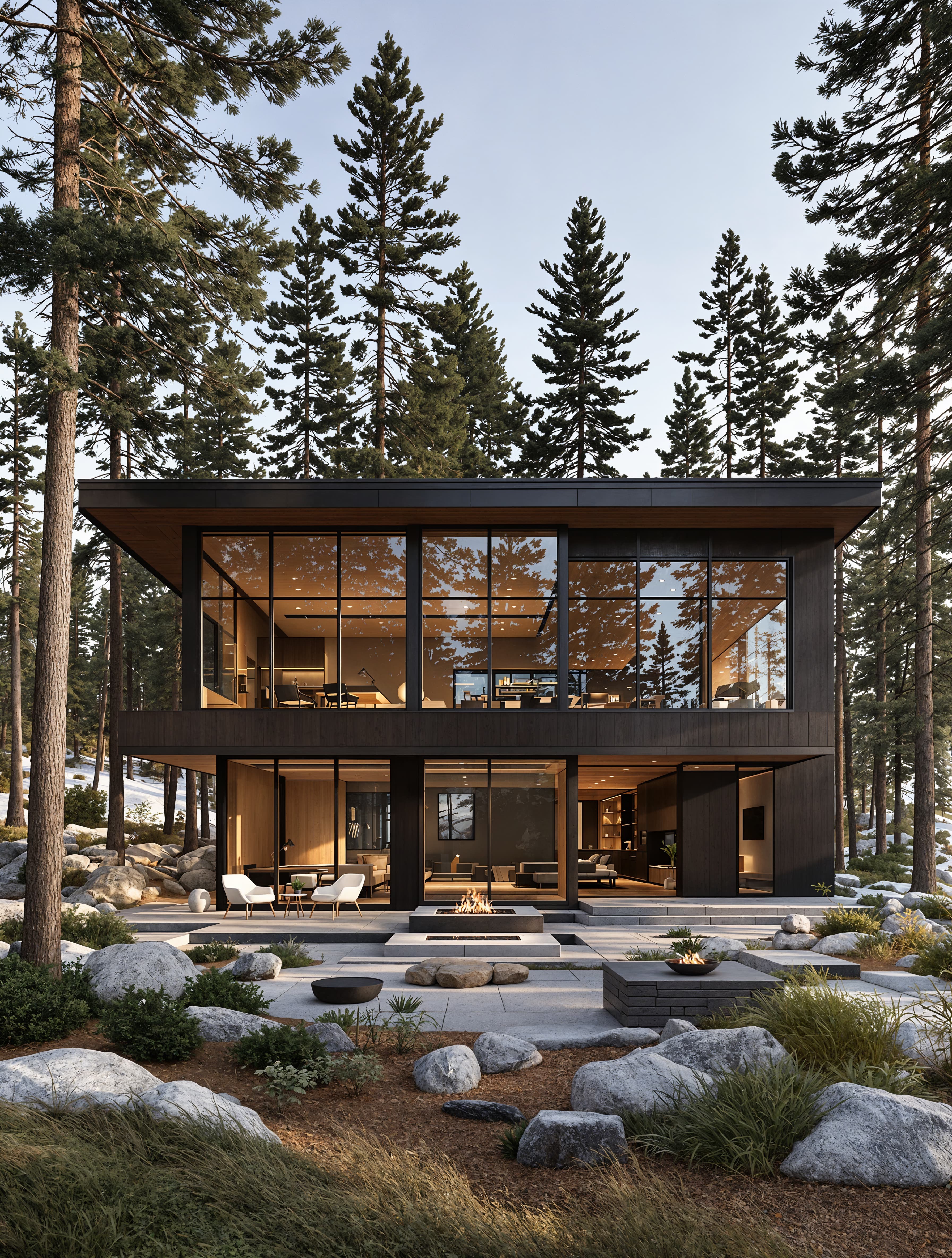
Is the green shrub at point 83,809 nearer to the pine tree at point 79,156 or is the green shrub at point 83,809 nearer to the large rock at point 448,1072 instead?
the pine tree at point 79,156

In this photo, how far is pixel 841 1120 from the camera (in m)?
4.50

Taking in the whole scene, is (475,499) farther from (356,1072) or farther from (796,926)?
(356,1072)

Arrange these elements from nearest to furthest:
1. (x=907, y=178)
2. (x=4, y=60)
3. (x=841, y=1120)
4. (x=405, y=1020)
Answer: (x=841, y=1120) → (x=405, y=1020) → (x=4, y=60) → (x=907, y=178)

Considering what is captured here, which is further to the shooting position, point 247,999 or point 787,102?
point 787,102

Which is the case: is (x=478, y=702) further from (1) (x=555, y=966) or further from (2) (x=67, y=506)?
(2) (x=67, y=506)

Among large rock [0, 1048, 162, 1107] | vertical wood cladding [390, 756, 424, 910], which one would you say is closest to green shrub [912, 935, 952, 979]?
large rock [0, 1048, 162, 1107]

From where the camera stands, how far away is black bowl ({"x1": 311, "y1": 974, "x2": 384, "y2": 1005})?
797 cm

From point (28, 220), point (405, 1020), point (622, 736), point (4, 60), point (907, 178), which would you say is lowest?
point (405, 1020)

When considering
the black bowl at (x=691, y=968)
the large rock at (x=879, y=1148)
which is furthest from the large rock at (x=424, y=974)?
the large rock at (x=879, y=1148)

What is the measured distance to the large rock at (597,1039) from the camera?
6.76 meters

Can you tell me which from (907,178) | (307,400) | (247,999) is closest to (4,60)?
(247,999)

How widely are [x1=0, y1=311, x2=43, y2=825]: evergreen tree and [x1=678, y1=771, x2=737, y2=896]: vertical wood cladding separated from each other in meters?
20.9

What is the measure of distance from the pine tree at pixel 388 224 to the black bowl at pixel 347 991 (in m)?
18.0

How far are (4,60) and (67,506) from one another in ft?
17.4
